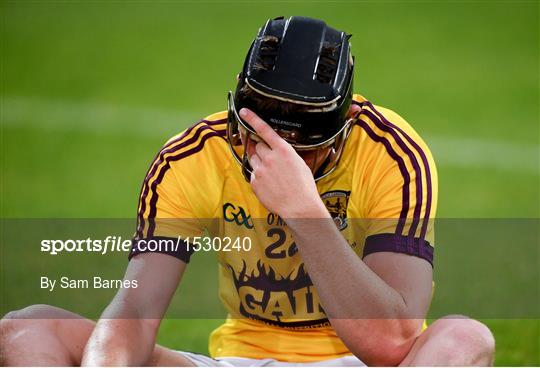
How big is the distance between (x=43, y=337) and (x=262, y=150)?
127 cm

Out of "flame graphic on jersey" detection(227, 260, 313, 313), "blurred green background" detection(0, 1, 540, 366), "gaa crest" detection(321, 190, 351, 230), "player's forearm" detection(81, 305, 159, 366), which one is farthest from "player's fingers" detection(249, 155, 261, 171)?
"blurred green background" detection(0, 1, 540, 366)

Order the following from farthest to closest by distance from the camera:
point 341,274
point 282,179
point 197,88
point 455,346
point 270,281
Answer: point 197,88
point 270,281
point 282,179
point 341,274
point 455,346

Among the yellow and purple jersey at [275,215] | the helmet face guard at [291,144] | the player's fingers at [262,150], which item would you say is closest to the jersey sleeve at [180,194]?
the yellow and purple jersey at [275,215]

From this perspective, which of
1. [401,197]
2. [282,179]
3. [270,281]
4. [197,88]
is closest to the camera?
[282,179]

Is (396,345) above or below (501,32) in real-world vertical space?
below

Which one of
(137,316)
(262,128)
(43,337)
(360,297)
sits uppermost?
(262,128)

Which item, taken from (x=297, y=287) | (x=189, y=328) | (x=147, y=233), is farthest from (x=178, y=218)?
(x=189, y=328)

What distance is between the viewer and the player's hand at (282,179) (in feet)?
15.5

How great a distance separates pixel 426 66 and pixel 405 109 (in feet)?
6.59

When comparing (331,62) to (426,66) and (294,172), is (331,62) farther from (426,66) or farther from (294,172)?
(426,66)

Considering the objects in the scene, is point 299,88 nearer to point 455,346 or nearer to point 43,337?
point 455,346

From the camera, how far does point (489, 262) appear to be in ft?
28.0

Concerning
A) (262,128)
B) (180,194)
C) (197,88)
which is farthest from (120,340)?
(197,88)

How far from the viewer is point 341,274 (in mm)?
4641
